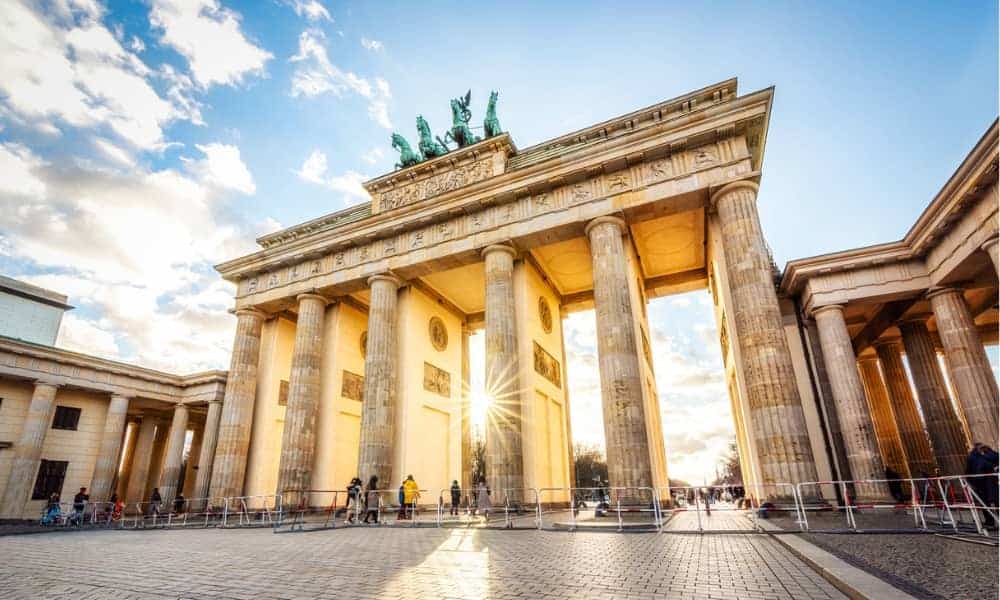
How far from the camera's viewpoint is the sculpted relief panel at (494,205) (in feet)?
51.3

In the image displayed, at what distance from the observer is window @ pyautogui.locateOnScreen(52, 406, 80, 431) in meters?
24.3

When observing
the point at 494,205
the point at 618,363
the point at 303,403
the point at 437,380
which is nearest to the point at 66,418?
the point at 303,403

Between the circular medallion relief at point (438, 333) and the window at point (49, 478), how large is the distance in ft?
65.9

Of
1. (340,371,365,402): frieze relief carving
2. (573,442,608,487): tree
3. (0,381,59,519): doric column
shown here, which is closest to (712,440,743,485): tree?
(573,442,608,487): tree

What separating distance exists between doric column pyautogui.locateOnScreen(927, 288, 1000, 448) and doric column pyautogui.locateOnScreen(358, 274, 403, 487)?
1822cm

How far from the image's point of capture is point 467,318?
26406 mm

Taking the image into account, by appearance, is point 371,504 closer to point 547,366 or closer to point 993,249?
point 547,366

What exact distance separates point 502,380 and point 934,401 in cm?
1516

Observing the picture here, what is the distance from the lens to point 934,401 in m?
16.5

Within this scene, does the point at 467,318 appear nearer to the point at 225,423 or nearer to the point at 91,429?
the point at 225,423

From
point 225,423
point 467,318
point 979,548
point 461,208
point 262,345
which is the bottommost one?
point 979,548

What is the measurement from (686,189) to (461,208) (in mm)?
8362

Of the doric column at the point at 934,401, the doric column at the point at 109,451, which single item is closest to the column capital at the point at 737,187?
the doric column at the point at 934,401

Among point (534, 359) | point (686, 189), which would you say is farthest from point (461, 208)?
point (686, 189)
